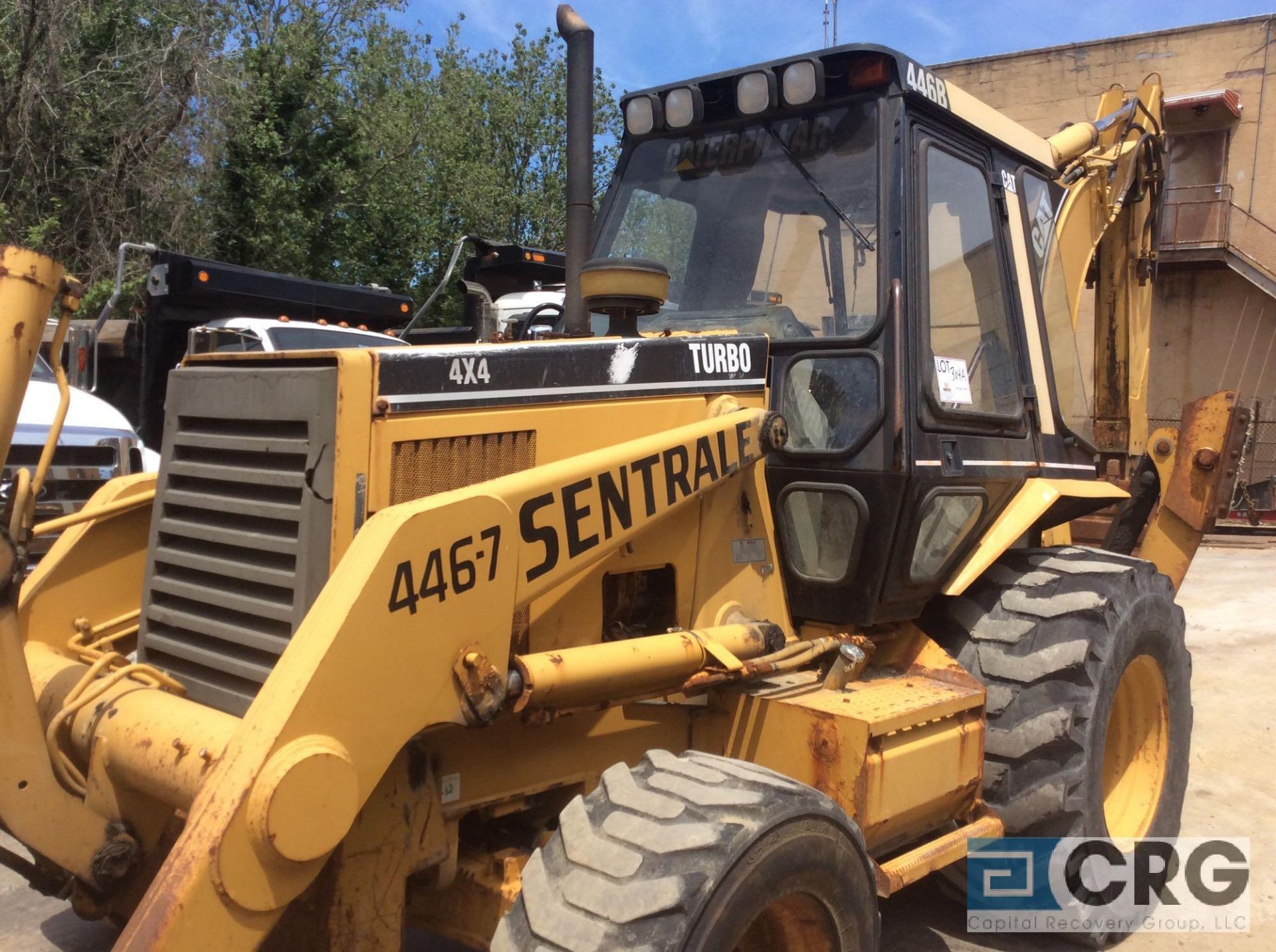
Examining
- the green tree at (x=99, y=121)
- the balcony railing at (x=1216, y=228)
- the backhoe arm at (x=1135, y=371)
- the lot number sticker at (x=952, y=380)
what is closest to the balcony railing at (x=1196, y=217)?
the balcony railing at (x=1216, y=228)

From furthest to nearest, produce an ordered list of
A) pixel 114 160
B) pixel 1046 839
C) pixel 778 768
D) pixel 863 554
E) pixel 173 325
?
pixel 114 160 → pixel 173 325 → pixel 1046 839 → pixel 863 554 → pixel 778 768

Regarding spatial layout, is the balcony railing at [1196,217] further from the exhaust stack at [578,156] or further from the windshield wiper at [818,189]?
the exhaust stack at [578,156]

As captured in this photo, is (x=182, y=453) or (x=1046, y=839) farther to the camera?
(x=1046, y=839)

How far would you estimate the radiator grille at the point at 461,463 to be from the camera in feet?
8.62

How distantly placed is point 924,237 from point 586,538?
5.54 feet

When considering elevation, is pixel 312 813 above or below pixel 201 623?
below

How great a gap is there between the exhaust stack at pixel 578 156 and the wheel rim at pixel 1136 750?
2582mm

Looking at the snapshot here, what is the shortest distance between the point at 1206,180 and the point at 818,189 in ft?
63.6

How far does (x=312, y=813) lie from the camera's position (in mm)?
2041

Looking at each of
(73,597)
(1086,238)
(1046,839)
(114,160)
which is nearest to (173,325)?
(114,160)

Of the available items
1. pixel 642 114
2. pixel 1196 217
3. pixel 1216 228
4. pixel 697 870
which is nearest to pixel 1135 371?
pixel 642 114

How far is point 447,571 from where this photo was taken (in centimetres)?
233

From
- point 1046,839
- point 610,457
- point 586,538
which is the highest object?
point 610,457

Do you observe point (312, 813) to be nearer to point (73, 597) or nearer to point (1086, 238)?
point (73, 597)
